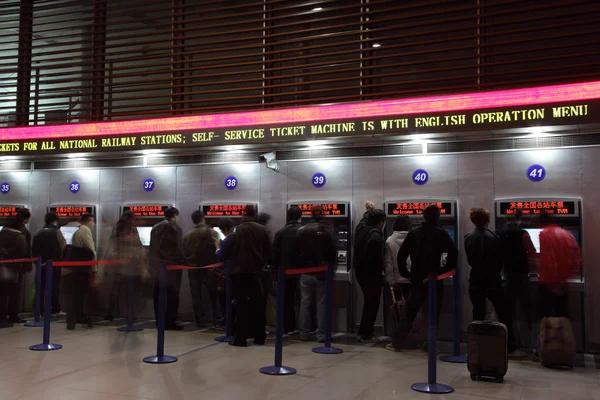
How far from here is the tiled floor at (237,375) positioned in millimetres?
4246

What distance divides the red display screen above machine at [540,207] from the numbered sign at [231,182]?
11.3 feet

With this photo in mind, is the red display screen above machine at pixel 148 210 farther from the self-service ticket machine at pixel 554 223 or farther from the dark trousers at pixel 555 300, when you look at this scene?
the dark trousers at pixel 555 300

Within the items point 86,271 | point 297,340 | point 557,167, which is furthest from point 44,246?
point 557,167

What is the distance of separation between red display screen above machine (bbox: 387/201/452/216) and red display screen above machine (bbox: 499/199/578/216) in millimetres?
573

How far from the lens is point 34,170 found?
8.99 m

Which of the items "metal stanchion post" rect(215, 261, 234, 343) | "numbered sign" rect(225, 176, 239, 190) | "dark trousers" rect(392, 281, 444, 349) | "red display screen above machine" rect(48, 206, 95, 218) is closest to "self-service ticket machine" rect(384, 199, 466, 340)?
"dark trousers" rect(392, 281, 444, 349)

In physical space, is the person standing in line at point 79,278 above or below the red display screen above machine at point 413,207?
below

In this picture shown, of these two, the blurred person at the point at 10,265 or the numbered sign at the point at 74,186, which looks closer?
the blurred person at the point at 10,265

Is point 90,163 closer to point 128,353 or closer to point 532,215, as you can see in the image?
point 128,353

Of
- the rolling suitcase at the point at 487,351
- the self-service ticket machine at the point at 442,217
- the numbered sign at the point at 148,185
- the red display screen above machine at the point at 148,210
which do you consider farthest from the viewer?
the numbered sign at the point at 148,185

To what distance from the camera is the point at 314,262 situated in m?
6.12

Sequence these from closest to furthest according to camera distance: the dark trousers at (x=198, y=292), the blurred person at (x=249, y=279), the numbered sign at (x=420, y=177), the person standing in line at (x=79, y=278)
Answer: the blurred person at (x=249, y=279) → the numbered sign at (x=420, y=177) → the person standing in line at (x=79, y=278) → the dark trousers at (x=198, y=292)

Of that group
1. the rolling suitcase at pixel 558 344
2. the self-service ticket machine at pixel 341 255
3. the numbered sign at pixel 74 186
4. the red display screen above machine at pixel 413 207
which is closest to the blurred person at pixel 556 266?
the rolling suitcase at pixel 558 344

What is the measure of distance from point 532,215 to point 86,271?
→ 543 centimetres
